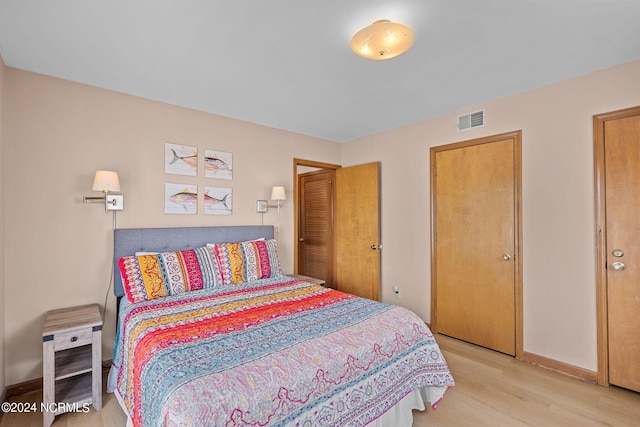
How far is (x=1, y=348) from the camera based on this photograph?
2.16m

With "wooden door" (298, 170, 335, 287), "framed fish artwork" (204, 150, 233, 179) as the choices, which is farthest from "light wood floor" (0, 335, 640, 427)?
"wooden door" (298, 170, 335, 287)

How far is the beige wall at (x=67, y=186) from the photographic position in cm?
229

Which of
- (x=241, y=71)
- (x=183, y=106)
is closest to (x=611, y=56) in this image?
(x=241, y=71)

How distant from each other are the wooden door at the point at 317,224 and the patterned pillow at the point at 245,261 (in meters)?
1.59

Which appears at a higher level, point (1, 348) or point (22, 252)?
point (22, 252)

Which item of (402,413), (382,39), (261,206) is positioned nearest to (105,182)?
(261,206)

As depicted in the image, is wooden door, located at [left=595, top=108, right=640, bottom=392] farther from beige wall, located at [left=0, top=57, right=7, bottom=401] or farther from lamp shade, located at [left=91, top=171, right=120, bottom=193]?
beige wall, located at [left=0, top=57, right=7, bottom=401]

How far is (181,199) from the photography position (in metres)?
3.06

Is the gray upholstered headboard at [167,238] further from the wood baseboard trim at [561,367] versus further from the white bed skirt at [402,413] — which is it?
the wood baseboard trim at [561,367]

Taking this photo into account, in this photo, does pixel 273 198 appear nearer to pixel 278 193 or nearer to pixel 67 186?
pixel 278 193

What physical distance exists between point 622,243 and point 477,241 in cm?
106

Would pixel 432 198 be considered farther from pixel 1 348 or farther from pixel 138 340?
pixel 1 348

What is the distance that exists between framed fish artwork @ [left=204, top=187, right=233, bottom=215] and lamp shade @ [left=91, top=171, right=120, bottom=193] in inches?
35.6

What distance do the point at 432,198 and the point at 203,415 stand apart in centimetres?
308
